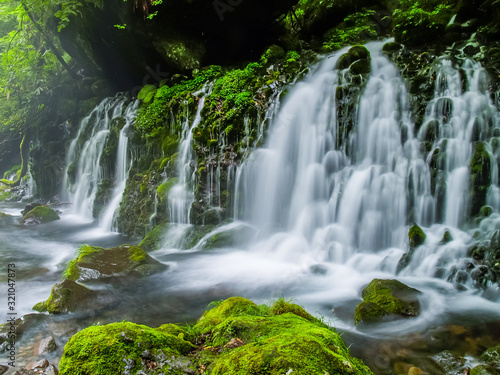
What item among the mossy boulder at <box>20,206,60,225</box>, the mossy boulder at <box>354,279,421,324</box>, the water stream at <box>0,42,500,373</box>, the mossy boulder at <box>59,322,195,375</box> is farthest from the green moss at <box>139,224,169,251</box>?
the mossy boulder at <box>59,322,195,375</box>

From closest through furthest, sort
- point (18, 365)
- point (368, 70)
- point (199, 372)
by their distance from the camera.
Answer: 1. point (199, 372)
2. point (18, 365)
3. point (368, 70)

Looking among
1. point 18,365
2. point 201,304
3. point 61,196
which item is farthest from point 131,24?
point 18,365

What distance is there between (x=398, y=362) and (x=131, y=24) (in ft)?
46.9

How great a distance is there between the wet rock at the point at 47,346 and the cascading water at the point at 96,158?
8.99 m

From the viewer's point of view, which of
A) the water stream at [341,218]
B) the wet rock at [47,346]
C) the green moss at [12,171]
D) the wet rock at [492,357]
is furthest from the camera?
the green moss at [12,171]

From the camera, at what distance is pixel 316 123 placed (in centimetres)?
934

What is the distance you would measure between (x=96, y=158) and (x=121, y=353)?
49.4 feet

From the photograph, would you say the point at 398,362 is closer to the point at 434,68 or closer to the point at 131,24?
the point at 434,68

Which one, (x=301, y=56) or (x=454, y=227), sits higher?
(x=301, y=56)

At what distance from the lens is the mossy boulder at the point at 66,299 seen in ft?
17.4

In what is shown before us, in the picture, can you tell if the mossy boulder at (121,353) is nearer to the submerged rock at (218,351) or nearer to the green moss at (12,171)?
the submerged rock at (218,351)

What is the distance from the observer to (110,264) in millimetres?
7328

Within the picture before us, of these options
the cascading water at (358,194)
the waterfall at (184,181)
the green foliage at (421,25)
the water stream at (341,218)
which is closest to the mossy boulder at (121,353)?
the water stream at (341,218)

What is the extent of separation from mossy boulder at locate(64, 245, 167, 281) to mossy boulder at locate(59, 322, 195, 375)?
4615 millimetres
